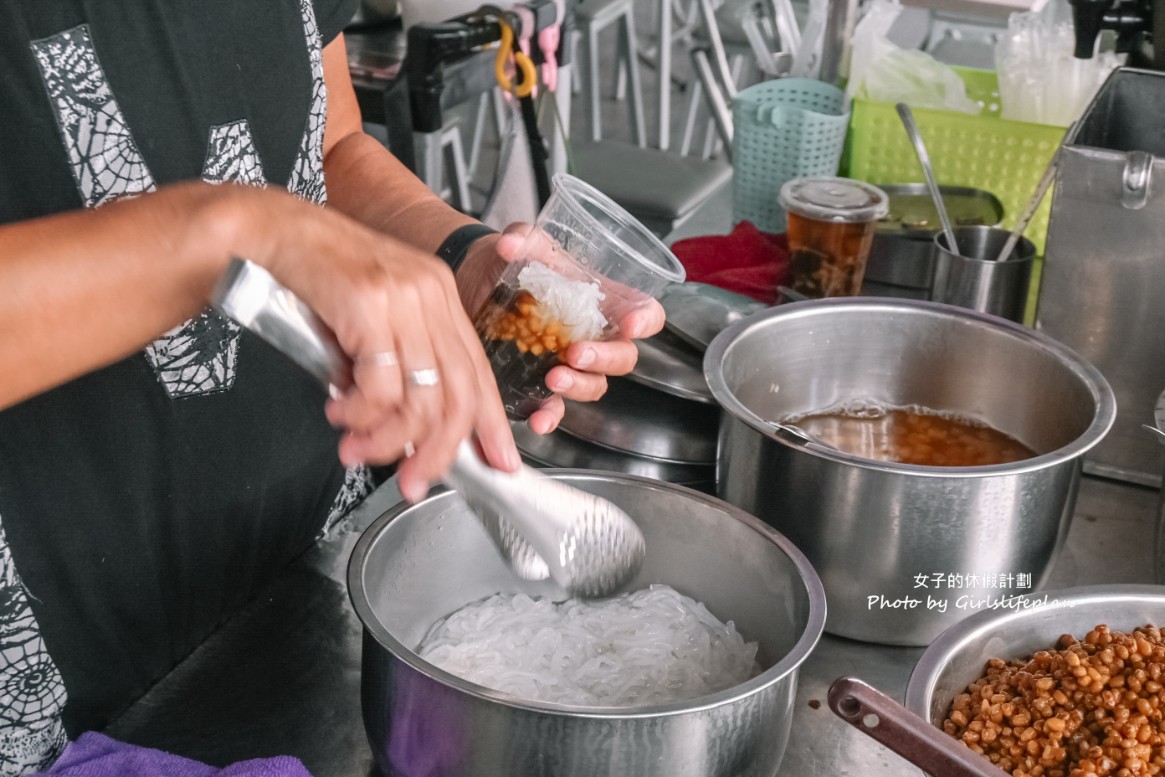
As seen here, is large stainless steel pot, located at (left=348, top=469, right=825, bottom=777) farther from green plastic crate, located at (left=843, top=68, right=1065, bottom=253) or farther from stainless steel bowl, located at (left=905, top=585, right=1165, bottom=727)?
green plastic crate, located at (left=843, top=68, right=1065, bottom=253)

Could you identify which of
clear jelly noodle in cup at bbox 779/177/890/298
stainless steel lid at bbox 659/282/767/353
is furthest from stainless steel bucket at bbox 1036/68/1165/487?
stainless steel lid at bbox 659/282/767/353

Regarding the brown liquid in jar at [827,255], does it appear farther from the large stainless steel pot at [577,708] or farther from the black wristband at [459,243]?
the large stainless steel pot at [577,708]

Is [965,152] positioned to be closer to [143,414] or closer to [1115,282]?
[1115,282]

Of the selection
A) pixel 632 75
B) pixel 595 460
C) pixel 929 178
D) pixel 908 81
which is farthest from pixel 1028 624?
pixel 632 75

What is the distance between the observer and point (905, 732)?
2.68 feet

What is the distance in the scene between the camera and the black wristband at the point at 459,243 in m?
1.31

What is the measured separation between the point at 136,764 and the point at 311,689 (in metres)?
0.19

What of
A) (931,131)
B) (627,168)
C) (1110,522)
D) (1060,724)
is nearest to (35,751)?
(1060,724)

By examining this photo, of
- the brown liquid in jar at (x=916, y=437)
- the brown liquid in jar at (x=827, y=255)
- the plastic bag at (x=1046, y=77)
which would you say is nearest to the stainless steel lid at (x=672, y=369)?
the brown liquid in jar at (x=916, y=437)

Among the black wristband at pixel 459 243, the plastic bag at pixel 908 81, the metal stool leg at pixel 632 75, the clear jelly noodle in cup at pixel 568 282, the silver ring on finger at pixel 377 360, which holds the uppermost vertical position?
the silver ring on finger at pixel 377 360

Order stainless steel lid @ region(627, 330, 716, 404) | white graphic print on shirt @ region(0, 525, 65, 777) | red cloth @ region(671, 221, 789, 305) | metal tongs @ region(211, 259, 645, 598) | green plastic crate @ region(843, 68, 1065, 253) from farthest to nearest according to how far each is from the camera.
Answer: green plastic crate @ region(843, 68, 1065, 253) → red cloth @ region(671, 221, 789, 305) → stainless steel lid @ region(627, 330, 716, 404) → white graphic print on shirt @ region(0, 525, 65, 777) → metal tongs @ region(211, 259, 645, 598)

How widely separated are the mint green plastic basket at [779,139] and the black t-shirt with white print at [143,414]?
972 millimetres

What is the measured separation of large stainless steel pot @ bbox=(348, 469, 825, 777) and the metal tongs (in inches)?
4.3

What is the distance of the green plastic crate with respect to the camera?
1.97 meters
